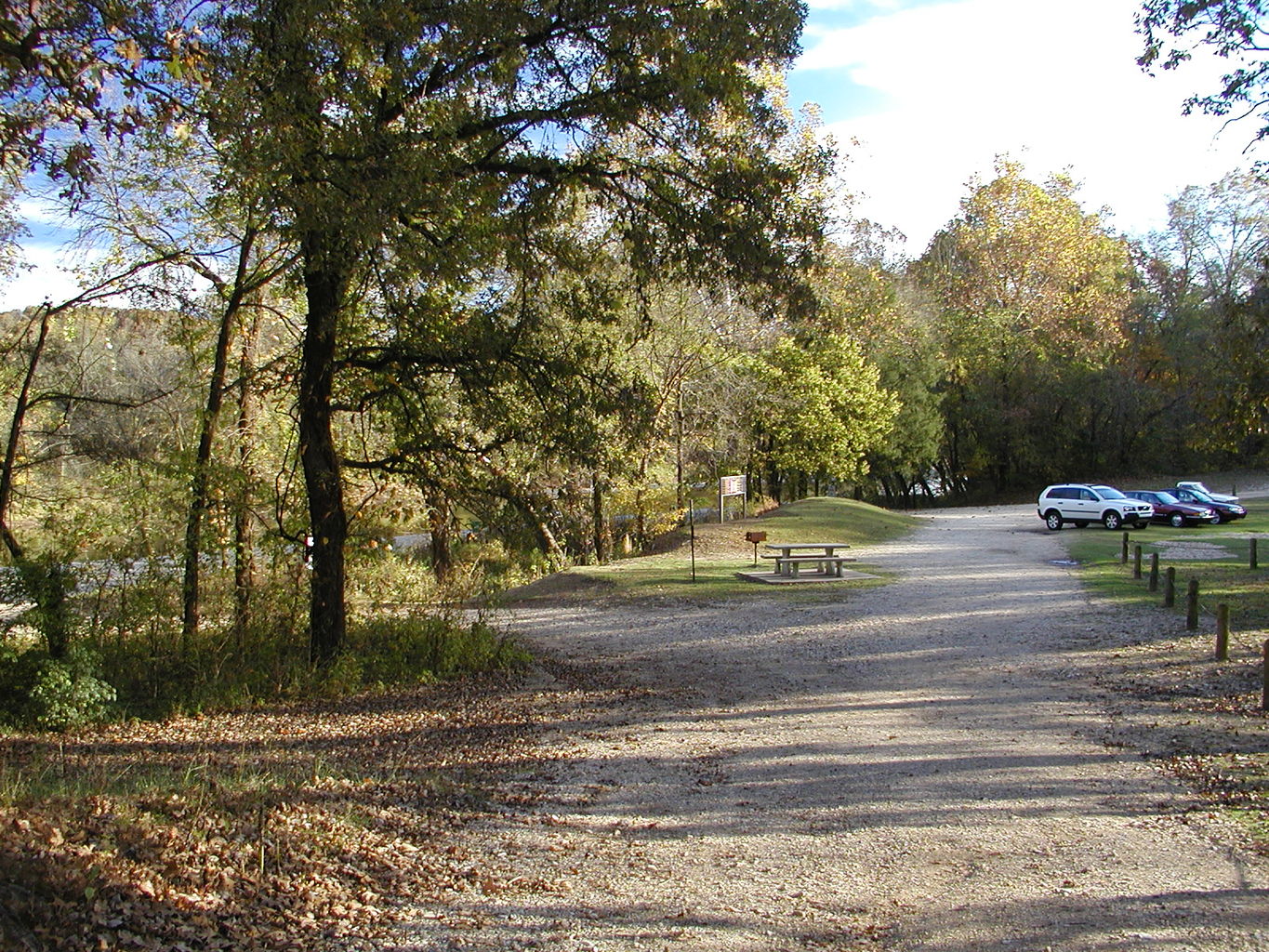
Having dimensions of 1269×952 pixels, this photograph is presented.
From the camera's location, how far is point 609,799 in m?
7.39

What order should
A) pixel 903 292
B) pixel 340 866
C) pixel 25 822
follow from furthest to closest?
pixel 903 292 → pixel 340 866 → pixel 25 822

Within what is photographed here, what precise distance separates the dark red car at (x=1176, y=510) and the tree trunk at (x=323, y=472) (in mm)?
32053

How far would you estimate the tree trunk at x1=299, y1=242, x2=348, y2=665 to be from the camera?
10922mm

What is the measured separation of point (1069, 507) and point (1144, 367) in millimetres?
26626

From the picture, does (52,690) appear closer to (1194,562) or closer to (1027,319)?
(1194,562)

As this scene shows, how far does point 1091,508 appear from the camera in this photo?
35.6 m

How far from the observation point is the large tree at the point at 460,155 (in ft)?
27.4

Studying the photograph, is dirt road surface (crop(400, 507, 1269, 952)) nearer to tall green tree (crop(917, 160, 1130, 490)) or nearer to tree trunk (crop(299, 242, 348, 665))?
tree trunk (crop(299, 242, 348, 665))

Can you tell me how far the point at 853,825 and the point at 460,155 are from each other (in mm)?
7375

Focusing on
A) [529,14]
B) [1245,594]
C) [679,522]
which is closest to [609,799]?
[529,14]

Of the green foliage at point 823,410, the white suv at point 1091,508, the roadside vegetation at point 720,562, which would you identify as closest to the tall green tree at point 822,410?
the green foliage at point 823,410

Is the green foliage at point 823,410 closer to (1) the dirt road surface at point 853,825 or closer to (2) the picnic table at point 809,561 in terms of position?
(2) the picnic table at point 809,561

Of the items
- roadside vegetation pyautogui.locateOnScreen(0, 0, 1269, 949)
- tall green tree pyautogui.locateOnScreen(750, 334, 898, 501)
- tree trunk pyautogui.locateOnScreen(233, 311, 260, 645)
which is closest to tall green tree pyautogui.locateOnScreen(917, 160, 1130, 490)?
tall green tree pyautogui.locateOnScreen(750, 334, 898, 501)

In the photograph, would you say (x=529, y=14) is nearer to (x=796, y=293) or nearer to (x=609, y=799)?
(x=796, y=293)
